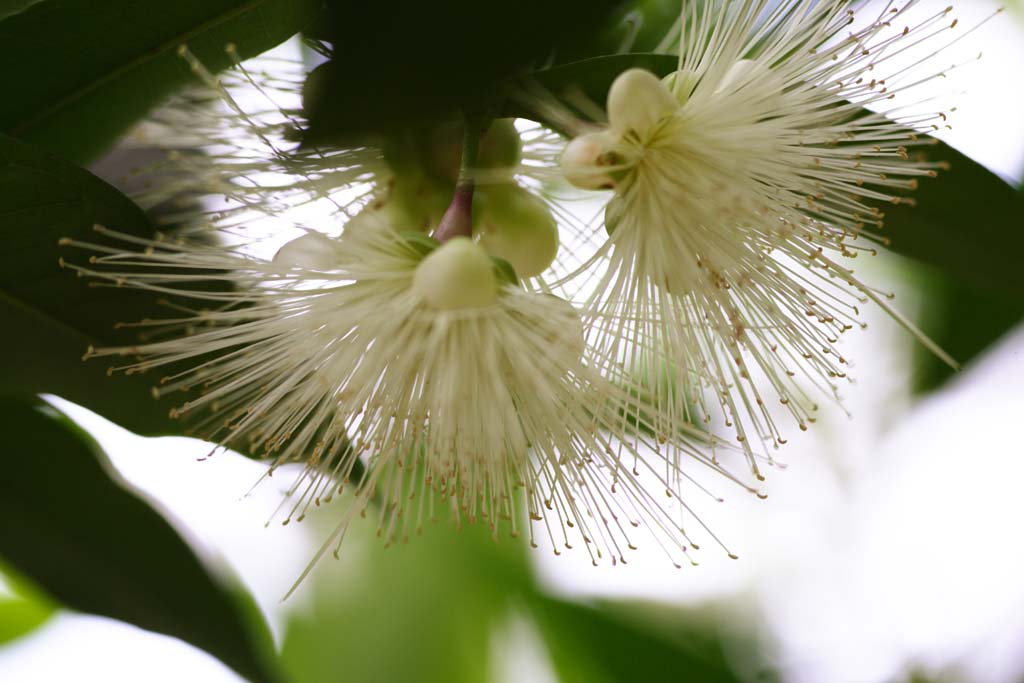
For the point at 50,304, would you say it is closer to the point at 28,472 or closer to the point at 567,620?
the point at 28,472

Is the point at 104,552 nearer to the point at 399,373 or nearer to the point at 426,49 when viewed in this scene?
the point at 399,373

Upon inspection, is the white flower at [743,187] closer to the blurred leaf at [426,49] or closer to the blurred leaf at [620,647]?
the blurred leaf at [426,49]

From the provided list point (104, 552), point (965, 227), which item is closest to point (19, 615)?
point (104, 552)

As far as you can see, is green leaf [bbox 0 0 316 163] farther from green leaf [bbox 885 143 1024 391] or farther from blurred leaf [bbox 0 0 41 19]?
green leaf [bbox 885 143 1024 391]

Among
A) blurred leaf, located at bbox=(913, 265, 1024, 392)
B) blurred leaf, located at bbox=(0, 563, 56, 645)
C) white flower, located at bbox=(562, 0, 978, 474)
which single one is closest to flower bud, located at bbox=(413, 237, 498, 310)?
white flower, located at bbox=(562, 0, 978, 474)

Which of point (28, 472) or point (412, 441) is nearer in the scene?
point (412, 441)

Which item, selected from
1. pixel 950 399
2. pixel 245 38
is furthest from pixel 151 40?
pixel 950 399

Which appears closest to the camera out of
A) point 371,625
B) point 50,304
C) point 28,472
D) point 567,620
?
point 50,304
